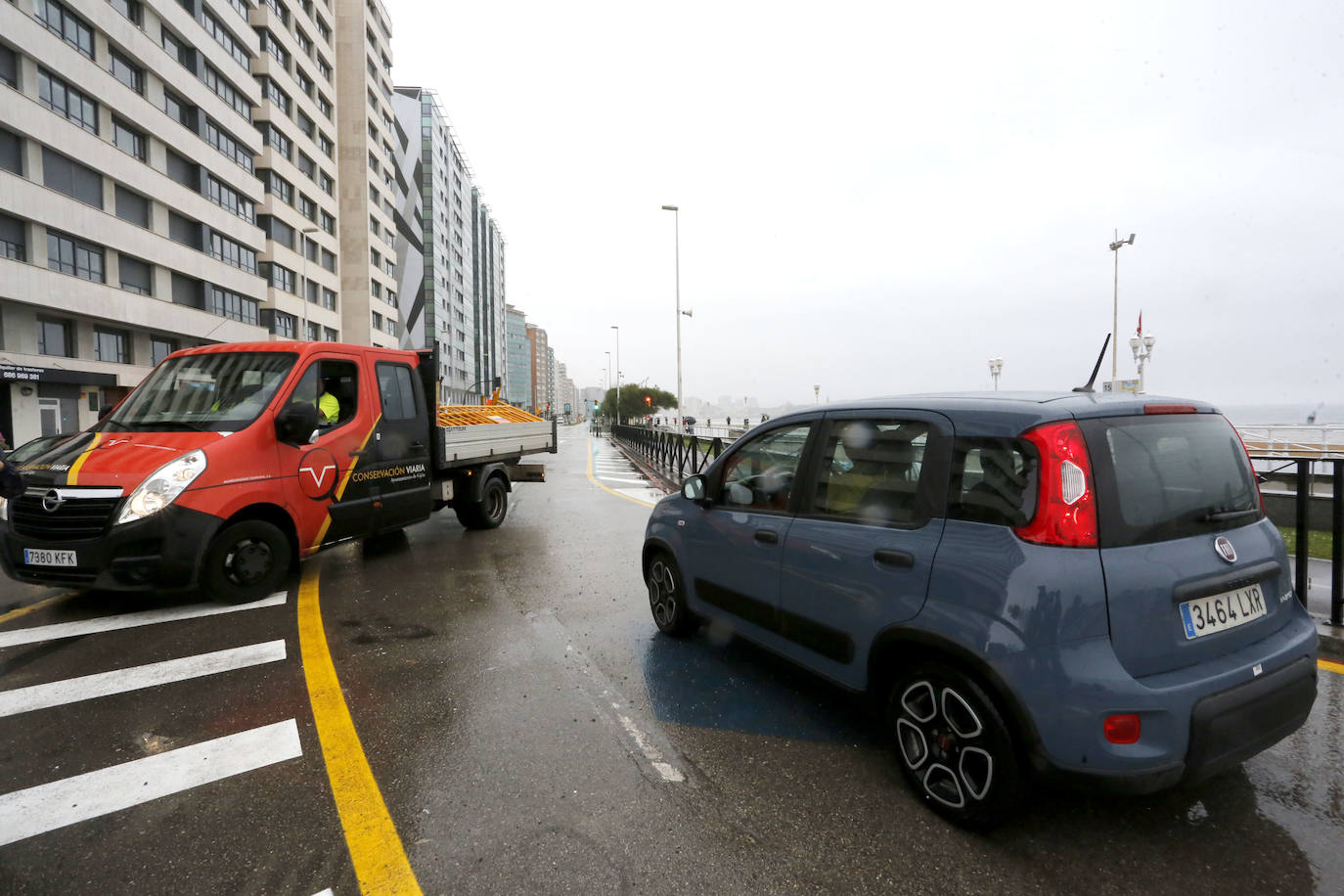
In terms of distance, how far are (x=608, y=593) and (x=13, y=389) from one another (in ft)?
98.2

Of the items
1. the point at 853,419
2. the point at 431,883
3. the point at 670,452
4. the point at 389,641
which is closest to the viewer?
the point at 431,883

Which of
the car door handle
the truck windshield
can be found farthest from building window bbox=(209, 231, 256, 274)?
the car door handle

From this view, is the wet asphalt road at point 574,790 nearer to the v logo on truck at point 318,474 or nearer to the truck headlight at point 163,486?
the truck headlight at point 163,486

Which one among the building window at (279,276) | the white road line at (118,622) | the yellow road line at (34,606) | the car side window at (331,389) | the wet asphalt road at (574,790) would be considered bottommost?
the wet asphalt road at (574,790)

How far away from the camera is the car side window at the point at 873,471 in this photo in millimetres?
2783

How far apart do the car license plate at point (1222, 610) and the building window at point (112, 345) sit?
3674cm

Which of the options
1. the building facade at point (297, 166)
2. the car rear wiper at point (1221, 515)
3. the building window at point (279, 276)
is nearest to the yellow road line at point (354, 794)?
the car rear wiper at point (1221, 515)

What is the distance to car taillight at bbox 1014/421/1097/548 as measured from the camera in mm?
2270

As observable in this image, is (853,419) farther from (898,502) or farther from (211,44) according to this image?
(211,44)

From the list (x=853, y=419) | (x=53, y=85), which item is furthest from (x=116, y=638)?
(x=53, y=85)

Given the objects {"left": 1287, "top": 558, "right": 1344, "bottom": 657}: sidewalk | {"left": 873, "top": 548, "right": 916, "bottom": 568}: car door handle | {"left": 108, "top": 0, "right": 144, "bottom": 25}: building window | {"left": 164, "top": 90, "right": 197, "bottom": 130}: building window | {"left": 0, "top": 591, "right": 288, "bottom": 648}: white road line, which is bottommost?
{"left": 0, "top": 591, "right": 288, "bottom": 648}: white road line

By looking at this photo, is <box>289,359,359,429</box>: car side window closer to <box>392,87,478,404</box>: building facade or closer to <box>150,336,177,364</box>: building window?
<box>150,336,177,364</box>: building window

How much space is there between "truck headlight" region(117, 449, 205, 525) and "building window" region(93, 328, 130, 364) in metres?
31.2

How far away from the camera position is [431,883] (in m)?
2.18
